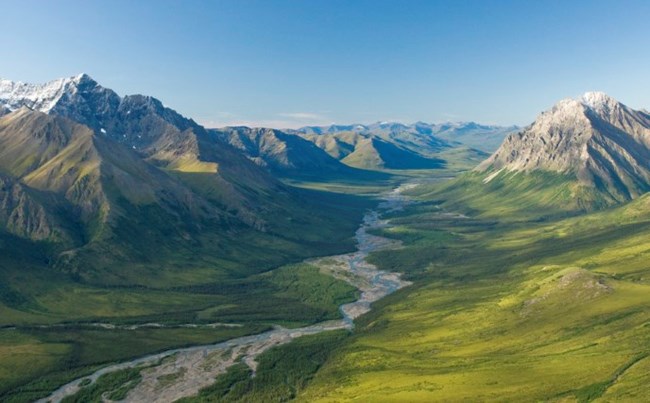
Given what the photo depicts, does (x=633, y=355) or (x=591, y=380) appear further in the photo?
(x=633, y=355)

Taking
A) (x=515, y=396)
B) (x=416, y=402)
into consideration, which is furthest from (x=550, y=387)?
(x=416, y=402)

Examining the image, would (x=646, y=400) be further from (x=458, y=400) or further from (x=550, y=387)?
(x=458, y=400)

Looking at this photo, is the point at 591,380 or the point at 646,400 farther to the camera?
the point at 591,380

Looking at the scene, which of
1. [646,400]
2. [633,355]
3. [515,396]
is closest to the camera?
[646,400]

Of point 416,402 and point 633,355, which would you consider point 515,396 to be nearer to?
point 416,402

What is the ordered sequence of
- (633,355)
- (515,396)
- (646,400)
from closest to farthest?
1. (646,400)
2. (515,396)
3. (633,355)

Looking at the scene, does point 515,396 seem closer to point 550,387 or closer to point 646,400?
point 550,387

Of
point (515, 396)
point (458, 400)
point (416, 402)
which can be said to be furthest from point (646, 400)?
point (416, 402)

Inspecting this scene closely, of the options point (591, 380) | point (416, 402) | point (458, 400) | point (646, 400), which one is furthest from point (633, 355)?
point (416, 402)
